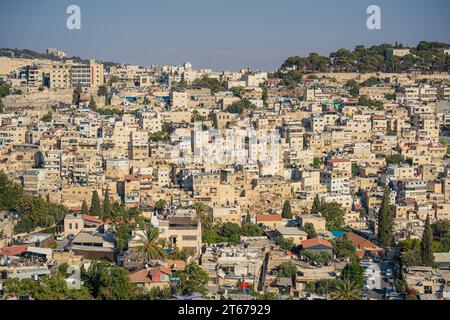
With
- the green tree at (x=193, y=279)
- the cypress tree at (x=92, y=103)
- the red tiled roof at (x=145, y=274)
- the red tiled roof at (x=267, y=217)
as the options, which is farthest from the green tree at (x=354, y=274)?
the cypress tree at (x=92, y=103)

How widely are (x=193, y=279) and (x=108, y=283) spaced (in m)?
0.73

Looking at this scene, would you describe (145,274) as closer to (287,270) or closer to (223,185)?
(287,270)

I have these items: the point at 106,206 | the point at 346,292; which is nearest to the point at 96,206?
the point at 106,206

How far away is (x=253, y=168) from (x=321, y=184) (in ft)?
3.34

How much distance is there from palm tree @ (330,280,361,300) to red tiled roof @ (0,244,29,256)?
328 cm

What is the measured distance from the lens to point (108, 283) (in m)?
6.93

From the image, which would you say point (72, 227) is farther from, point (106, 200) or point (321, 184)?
point (321, 184)

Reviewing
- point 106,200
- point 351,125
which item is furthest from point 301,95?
point 106,200

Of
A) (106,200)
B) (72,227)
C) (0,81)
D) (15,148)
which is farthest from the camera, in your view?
(0,81)

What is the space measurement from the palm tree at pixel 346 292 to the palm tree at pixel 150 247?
1.81 meters

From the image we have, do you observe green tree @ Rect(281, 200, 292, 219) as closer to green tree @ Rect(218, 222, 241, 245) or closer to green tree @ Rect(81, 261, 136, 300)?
green tree @ Rect(218, 222, 241, 245)

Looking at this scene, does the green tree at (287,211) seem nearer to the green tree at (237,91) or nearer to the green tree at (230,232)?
the green tree at (230,232)
